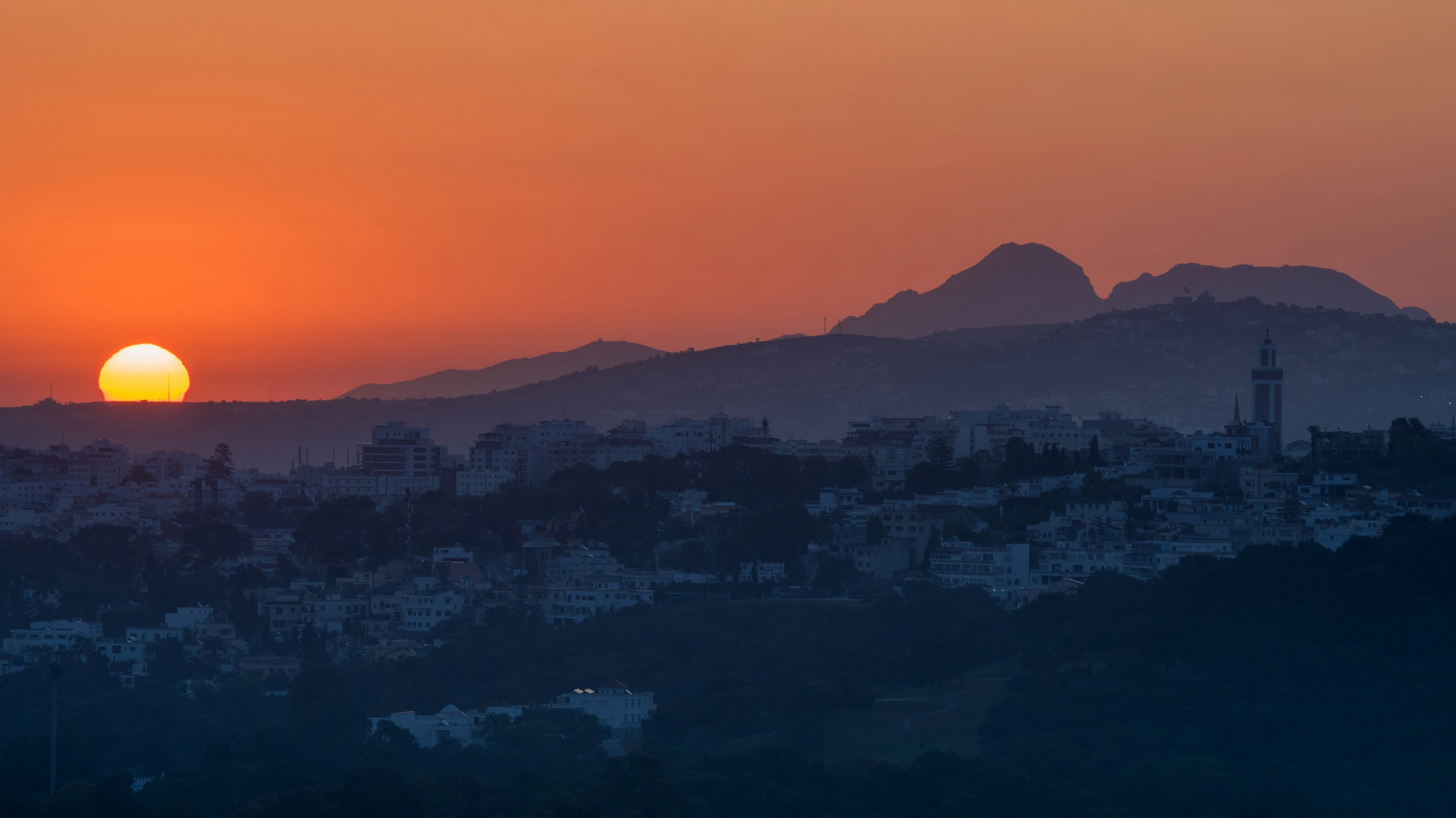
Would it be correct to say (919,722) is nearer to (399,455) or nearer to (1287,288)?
(399,455)

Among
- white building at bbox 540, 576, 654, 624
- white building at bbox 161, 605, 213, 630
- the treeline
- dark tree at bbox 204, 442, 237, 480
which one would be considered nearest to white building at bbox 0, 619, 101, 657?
white building at bbox 161, 605, 213, 630

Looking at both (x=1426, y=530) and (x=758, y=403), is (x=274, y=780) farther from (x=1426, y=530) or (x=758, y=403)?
(x=758, y=403)

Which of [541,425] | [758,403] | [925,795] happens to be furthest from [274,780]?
[758,403]

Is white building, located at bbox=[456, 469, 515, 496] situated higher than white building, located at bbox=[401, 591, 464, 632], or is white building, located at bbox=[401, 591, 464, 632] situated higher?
white building, located at bbox=[456, 469, 515, 496]

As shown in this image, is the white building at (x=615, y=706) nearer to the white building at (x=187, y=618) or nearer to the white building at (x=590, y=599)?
the white building at (x=590, y=599)

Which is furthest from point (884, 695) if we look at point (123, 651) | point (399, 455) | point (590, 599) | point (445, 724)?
point (399, 455)

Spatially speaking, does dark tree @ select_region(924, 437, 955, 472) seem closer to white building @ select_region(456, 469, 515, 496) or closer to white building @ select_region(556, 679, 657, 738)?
white building @ select_region(456, 469, 515, 496)
